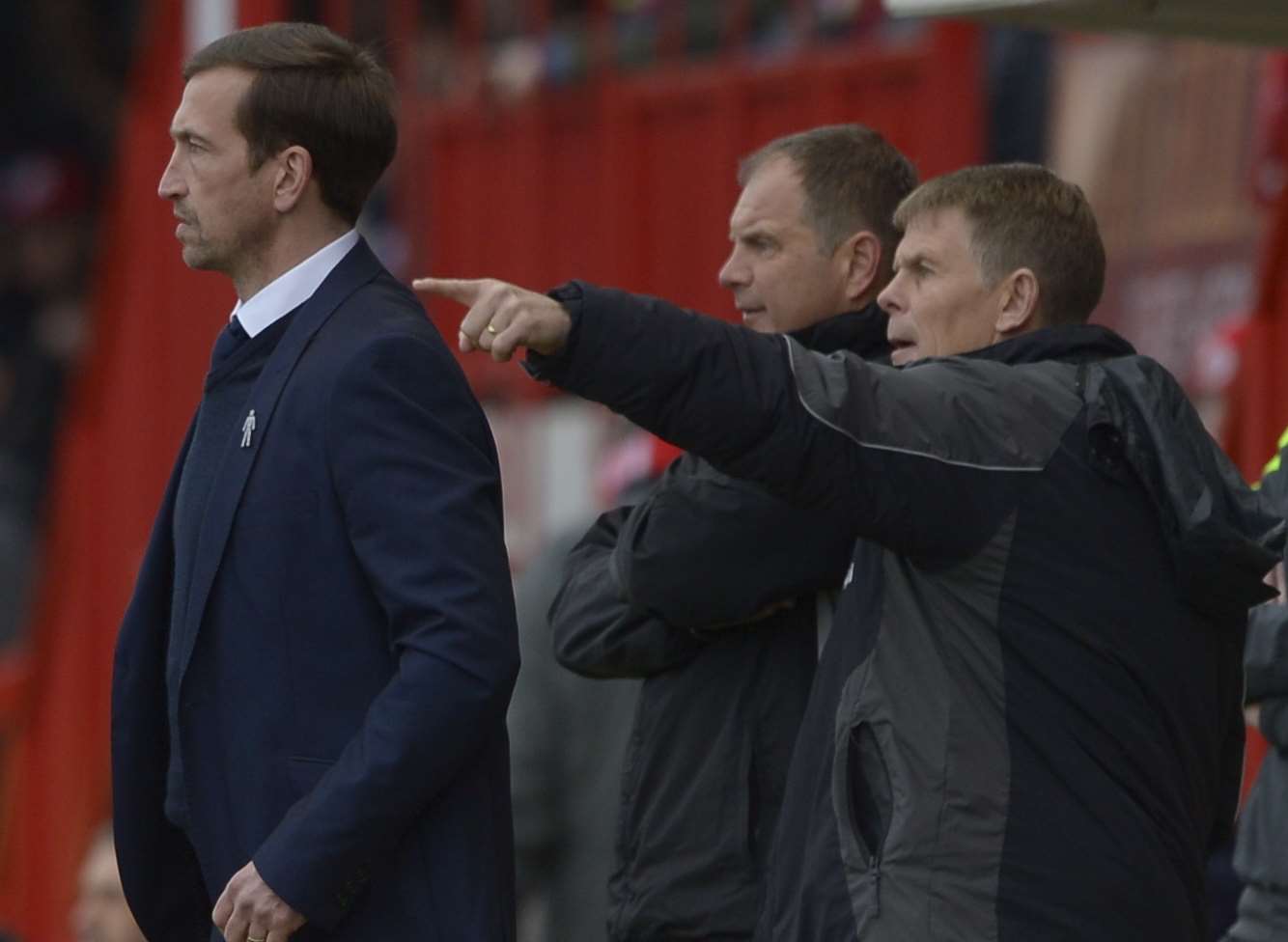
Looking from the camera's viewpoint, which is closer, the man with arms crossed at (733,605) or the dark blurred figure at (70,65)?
the man with arms crossed at (733,605)

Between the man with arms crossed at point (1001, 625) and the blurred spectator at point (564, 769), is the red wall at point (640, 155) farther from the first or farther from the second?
the man with arms crossed at point (1001, 625)

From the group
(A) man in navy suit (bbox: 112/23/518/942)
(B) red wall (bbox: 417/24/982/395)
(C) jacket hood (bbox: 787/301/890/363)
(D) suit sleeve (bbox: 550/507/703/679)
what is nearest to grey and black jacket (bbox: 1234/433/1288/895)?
(C) jacket hood (bbox: 787/301/890/363)

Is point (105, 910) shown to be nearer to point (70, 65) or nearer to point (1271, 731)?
point (1271, 731)

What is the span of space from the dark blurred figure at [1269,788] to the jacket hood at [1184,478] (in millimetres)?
757

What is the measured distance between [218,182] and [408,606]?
62cm

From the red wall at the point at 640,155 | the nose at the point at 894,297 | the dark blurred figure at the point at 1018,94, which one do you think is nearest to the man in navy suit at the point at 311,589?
the nose at the point at 894,297

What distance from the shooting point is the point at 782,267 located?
3.70 meters

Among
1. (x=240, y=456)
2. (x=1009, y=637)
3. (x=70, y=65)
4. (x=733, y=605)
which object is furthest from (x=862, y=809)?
(x=70, y=65)

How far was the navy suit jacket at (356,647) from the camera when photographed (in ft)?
10.1

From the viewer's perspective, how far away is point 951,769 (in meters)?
3.04

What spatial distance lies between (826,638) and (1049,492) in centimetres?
43

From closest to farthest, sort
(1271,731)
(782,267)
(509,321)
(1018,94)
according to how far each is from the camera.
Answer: (509,321) < (782,267) < (1271,731) < (1018,94)

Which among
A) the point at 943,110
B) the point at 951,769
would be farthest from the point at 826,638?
the point at 943,110

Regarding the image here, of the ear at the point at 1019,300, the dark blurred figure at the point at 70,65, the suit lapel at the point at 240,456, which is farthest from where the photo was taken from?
the dark blurred figure at the point at 70,65
